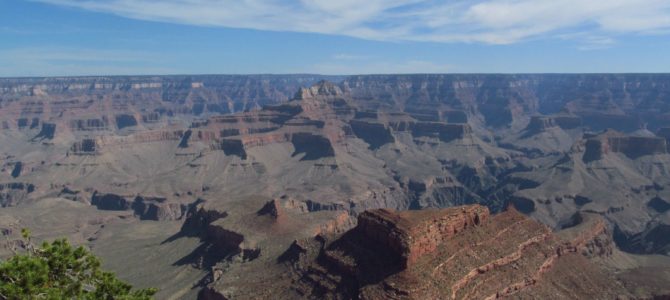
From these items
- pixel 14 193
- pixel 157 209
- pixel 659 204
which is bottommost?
pixel 14 193

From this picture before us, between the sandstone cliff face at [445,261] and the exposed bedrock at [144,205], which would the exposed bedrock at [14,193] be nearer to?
the exposed bedrock at [144,205]

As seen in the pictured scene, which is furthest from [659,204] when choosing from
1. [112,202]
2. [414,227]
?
[112,202]

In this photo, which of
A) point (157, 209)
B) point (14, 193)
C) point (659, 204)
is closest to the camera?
point (157, 209)

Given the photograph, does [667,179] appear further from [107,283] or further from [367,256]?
[107,283]

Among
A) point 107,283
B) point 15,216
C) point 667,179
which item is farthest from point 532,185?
point 107,283

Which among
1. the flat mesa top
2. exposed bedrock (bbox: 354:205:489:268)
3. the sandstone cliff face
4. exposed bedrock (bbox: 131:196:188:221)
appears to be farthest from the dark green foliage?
exposed bedrock (bbox: 131:196:188:221)

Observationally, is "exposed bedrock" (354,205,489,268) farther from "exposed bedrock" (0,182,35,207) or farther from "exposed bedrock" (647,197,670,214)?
"exposed bedrock" (0,182,35,207)

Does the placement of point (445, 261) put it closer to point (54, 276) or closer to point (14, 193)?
point (54, 276)
